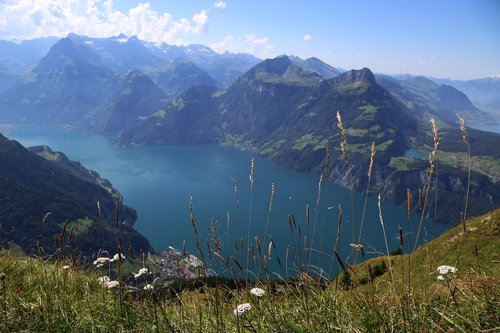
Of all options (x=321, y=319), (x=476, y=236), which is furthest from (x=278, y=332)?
(x=476, y=236)

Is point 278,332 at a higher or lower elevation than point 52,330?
higher

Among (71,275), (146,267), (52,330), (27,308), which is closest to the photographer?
(52,330)

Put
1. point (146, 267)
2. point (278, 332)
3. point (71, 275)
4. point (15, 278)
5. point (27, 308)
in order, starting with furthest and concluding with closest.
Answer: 1. point (71, 275)
2. point (15, 278)
3. point (146, 267)
4. point (27, 308)
5. point (278, 332)

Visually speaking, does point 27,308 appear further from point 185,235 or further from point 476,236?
point 185,235

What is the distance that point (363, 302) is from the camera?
424 centimetres

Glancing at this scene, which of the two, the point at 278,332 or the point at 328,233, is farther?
the point at 328,233

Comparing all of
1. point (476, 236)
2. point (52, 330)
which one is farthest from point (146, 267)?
point (476, 236)

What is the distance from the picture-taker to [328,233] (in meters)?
177

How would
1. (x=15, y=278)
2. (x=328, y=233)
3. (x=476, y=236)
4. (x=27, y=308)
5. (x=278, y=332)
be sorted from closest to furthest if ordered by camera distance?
(x=278, y=332) → (x=27, y=308) → (x=15, y=278) → (x=476, y=236) → (x=328, y=233)

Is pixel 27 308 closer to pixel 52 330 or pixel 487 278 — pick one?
pixel 52 330

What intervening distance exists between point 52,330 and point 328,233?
180 metres

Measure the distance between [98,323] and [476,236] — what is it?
124ft

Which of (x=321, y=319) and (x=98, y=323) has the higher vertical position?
(x=321, y=319)

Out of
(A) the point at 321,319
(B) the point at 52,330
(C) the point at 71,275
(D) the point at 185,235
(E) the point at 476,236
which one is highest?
(A) the point at 321,319
